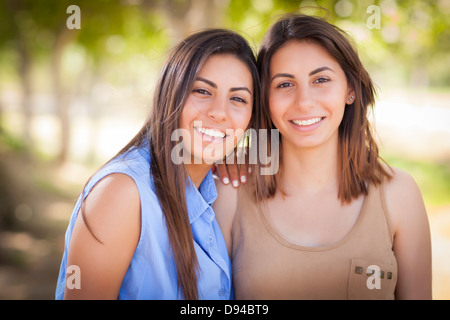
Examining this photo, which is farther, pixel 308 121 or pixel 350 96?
pixel 350 96

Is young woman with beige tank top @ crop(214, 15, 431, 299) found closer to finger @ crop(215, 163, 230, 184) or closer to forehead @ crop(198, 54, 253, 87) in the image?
finger @ crop(215, 163, 230, 184)

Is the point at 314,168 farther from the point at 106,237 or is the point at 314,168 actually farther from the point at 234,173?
the point at 106,237

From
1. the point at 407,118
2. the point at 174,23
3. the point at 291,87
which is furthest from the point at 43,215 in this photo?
the point at 407,118

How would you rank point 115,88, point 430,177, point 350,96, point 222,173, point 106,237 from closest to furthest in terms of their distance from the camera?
1. point 106,237
2. point 350,96
3. point 222,173
4. point 115,88
5. point 430,177

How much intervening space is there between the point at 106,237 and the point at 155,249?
9.3 inches

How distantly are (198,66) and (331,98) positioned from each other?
2.35 ft

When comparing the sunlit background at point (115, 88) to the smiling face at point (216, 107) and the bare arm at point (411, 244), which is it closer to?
the smiling face at point (216, 107)

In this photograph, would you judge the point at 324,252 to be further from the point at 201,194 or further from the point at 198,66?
the point at 198,66

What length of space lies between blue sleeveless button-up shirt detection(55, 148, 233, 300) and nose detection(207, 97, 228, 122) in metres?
0.38

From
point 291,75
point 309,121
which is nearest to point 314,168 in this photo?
point 309,121

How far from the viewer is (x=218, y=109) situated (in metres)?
2.02

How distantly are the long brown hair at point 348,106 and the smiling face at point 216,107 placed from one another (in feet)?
0.77

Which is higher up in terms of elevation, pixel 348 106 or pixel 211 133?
pixel 348 106

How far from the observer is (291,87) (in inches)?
87.0
